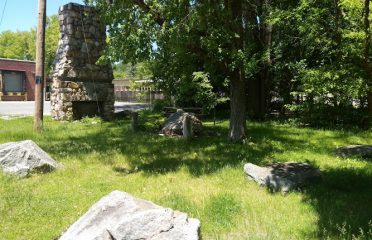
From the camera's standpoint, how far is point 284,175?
324 inches

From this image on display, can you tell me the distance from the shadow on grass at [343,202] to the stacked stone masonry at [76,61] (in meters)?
14.4

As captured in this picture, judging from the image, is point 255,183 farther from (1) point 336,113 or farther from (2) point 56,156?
(1) point 336,113

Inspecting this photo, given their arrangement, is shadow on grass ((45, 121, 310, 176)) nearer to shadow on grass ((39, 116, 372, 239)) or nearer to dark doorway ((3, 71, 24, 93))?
shadow on grass ((39, 116, 372, 239))

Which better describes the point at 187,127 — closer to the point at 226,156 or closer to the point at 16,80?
the point at 226,156

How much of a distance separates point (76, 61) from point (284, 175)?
1502cm

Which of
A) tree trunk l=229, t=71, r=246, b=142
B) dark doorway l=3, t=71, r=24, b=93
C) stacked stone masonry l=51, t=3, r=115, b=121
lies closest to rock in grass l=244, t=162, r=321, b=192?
tree trunk l=229, t=71, r=246, b=142

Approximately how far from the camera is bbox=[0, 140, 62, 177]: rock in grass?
9297 millimetres

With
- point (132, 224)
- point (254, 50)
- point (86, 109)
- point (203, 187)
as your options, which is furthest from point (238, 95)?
point (86, 109)

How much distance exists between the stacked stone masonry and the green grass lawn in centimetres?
660

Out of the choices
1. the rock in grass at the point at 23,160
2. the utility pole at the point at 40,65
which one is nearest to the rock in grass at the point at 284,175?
the rock in grass at the point at 23,160

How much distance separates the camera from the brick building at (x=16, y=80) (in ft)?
170

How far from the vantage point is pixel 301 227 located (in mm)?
6203

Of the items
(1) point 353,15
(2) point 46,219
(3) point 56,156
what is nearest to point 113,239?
(2) point 46,219

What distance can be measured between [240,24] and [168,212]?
890 centimetres
